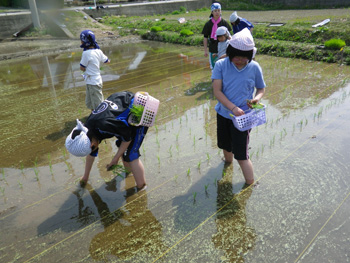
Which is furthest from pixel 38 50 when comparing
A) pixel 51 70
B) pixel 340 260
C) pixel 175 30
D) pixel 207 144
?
pixel 340 260

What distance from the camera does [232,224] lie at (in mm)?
2654

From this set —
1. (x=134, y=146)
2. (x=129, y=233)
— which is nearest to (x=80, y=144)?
(x=134, y=146)

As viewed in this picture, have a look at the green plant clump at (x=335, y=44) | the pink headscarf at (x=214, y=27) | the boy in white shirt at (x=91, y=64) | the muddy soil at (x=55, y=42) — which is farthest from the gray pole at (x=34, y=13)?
the green plant clump at (x=335, y=44)

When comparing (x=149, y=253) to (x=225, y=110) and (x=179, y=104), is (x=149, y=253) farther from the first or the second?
(x=179, y=104)

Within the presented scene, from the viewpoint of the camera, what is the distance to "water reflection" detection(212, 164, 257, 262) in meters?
2.39

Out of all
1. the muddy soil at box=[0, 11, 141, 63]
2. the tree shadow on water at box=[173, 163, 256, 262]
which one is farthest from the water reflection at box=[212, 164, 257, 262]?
the muddy soil at box=[0, 11, 141, 63]

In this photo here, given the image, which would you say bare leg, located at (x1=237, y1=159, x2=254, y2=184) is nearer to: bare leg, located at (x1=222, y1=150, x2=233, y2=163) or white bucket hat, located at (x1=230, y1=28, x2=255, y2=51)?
bare leg, located at (x1=222, y1=150, x2=233, y2=163)

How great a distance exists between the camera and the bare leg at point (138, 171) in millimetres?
3031

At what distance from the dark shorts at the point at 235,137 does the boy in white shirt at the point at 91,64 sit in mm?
2303

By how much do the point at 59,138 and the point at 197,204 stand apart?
2.55 metres

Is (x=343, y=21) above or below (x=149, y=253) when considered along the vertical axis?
above

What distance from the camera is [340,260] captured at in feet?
7.29

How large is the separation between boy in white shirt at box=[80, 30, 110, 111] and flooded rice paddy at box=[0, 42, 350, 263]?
0.71m

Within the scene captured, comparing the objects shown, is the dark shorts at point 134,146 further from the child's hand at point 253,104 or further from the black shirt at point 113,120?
the child's hand at point 253,104
